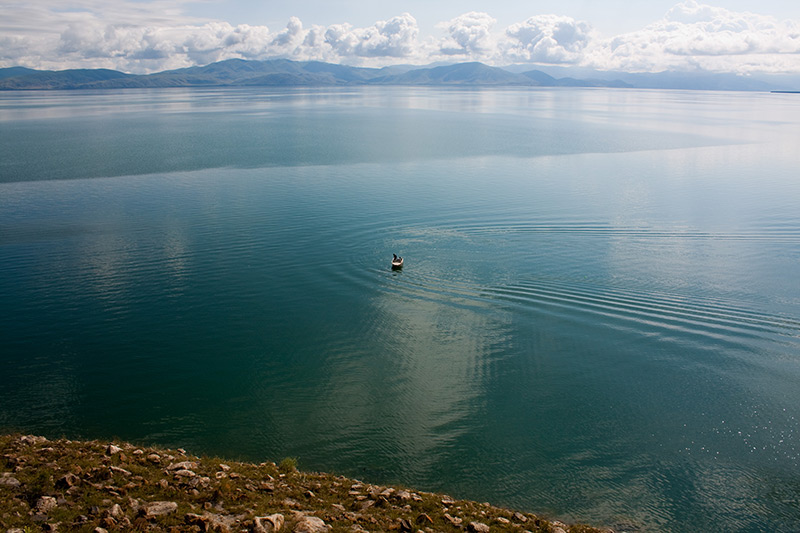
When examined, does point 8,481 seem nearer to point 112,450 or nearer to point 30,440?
point 112,450

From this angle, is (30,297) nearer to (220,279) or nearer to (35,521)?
(220,279)

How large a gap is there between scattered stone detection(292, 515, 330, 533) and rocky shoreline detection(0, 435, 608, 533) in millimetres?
24

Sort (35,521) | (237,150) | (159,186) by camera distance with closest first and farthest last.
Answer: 1. (35,521)
2. (159,186)
3. (237,150)

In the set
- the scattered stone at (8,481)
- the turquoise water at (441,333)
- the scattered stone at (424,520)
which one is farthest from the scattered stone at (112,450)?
the scattered stone at (424,520)

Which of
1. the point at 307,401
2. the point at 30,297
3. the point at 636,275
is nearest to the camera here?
the point at 307,401

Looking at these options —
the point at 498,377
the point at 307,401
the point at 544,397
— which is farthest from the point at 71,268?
the point at 544,397

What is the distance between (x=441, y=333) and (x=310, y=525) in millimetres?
12474

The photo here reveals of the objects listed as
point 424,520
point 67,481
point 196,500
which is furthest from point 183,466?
point 424,520

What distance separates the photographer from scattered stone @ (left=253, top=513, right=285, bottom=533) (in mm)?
9953

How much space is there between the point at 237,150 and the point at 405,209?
117ft

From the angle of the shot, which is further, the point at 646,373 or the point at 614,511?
the point at 646,373

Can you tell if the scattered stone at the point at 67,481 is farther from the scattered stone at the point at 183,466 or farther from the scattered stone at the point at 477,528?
the scattered stone at the point at 477,528

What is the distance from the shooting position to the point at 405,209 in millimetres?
39375

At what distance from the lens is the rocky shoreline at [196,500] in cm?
1008
